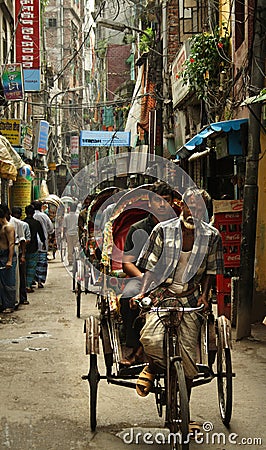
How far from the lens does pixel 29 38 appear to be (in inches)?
920

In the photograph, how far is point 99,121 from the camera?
56156 millimetres

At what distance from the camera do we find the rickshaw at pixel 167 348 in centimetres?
507

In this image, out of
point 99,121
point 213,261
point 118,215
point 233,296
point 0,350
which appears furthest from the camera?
point 99,121

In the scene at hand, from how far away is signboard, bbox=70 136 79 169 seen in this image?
2141 inches

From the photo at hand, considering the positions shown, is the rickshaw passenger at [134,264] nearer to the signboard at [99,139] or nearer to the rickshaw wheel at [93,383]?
the rickshaw wheel at [93,383]

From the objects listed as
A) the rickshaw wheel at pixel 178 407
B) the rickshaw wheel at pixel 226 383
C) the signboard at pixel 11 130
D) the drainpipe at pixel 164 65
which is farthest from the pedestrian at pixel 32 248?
the rickshaw wheel at pixel 178 407

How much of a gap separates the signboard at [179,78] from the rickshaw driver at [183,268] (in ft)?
36.6

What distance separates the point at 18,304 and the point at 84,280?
145 centimetres

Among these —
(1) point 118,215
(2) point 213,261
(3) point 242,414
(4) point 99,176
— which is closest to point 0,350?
(1) point 118,215

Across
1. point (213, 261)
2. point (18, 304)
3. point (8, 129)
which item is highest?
point (8, 129)

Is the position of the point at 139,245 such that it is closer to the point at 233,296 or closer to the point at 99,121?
the point at 233,296

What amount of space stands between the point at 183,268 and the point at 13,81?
616 inches

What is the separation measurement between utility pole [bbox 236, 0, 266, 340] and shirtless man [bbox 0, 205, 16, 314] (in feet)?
14.4

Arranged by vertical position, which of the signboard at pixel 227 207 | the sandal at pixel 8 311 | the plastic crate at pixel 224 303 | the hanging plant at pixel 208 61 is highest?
the hanging plant at pixel 208 61
